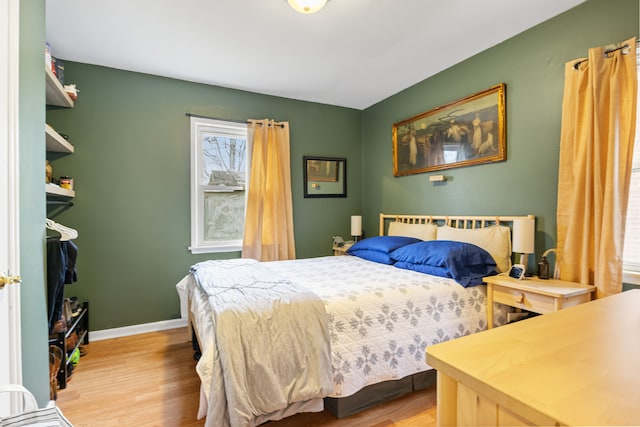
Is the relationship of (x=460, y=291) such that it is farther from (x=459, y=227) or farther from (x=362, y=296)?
(x=459, y=227)

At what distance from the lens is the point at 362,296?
6.24 feet

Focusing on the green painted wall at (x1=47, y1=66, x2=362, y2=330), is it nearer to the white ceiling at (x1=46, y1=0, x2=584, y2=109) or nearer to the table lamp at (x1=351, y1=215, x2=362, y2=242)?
the white ceiling at (x1=46, y1=0, x2=584, y2=109)

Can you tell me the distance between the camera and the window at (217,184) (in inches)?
135

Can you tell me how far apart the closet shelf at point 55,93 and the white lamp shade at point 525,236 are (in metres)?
3.48

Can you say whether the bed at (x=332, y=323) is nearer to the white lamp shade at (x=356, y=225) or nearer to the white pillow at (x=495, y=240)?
the white pillow at (x=495, y=240)

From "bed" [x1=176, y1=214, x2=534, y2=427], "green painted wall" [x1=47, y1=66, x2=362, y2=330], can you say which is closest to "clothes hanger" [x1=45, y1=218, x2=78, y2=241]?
"bed" [x1=176, y1=214, x2=534, y2=427]

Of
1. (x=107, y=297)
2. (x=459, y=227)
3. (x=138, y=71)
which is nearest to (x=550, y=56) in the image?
(x=459, y=227)

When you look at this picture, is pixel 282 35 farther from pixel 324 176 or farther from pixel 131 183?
pixel 131 183

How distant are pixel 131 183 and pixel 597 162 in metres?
3.85

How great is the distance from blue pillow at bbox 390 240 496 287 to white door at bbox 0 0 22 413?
2326 millimetres

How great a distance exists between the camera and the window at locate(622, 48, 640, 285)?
1.96 metres

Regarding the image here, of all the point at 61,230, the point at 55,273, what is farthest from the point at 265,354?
the point at 61,230

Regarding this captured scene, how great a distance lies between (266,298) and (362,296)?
1.92ft

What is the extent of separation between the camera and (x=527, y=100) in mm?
2463
